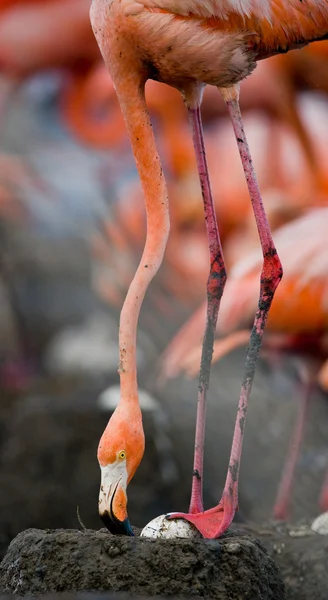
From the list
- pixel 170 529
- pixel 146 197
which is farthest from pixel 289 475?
pixel 146 197

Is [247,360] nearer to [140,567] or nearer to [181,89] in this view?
[140,567]

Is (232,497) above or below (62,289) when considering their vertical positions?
below

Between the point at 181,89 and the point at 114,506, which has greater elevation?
the point at 181,89

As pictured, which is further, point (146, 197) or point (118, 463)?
point (146, 197)

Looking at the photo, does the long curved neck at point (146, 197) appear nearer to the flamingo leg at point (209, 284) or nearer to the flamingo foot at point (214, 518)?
the flamingo leg at point (209, 284)

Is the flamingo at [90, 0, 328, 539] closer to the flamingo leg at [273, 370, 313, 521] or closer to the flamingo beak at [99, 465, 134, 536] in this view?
the flamingo beak at [99, 465, 134, 536]

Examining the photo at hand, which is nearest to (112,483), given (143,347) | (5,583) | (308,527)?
(5,583)

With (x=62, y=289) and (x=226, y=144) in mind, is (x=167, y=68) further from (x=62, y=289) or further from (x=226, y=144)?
(x=62, y=289)
